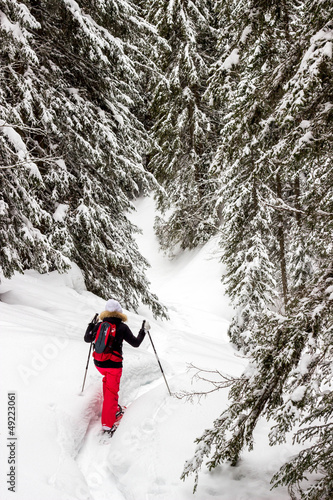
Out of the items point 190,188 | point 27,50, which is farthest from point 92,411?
point 190,188

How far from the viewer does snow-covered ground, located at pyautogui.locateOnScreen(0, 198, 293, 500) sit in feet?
13.6

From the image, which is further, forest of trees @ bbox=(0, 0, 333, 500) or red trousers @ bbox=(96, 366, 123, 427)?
red trousers @ bbox=(96, 366, 123, 427)

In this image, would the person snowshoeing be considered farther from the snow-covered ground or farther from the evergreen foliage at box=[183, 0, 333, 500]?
the evergreen foliage at box=[183, 0, 333, 500]

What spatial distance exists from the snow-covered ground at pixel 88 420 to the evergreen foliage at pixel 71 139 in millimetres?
1282

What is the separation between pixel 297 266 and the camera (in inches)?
499

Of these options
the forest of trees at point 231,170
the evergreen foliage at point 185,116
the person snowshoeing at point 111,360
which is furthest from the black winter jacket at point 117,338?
the evergreen foliage at point 185,116

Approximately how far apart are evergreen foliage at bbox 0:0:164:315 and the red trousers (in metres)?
2.81

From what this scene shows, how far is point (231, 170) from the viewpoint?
1041cm

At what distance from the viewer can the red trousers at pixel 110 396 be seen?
5.56 metres

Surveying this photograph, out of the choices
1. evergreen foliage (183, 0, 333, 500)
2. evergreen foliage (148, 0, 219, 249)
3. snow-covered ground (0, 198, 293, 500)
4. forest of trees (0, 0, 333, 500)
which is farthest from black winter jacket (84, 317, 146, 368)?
evergreen foliage (148, 0, 219, 249)

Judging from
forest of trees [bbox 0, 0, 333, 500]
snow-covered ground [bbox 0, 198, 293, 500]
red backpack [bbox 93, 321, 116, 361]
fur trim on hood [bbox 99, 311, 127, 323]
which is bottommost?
snow-covered ground [bbox 0, 198, 293, 500]

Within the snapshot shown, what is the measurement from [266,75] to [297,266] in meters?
9.38

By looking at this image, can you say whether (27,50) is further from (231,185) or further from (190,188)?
(190,188)

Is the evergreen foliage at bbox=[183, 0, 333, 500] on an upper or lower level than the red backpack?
upper
